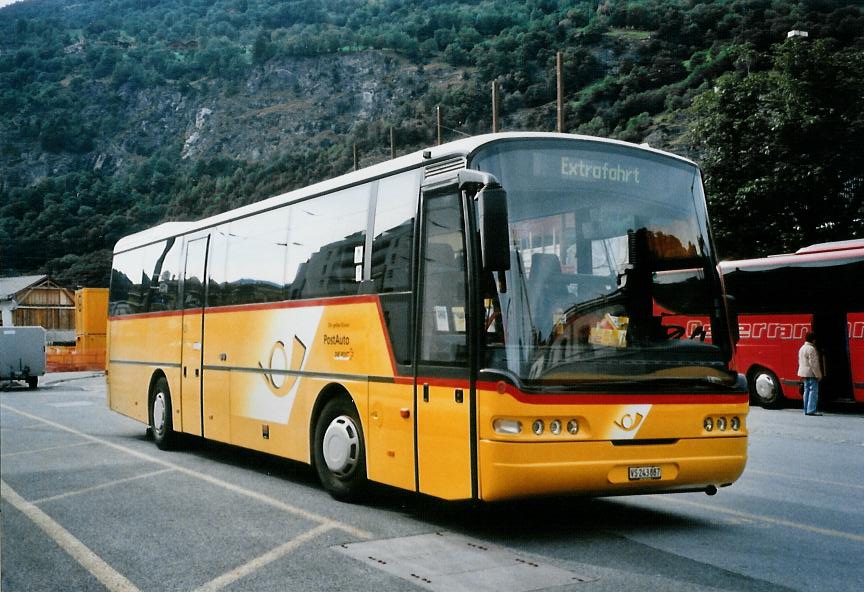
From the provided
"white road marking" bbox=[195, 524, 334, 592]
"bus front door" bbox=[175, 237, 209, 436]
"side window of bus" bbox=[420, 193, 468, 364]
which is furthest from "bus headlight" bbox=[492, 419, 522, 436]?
"bus front door" bbox=[175, 237, 209, 436]

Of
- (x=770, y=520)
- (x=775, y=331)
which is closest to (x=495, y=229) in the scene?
(x=770, y=520)

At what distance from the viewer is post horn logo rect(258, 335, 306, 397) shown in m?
9.80

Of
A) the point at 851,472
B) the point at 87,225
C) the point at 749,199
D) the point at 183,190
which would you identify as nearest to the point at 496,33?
the point at 183,190

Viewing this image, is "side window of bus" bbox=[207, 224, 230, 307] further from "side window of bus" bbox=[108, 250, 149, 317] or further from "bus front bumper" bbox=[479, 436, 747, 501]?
"bus front bumper" bbox=[479, 436, 747, 501]

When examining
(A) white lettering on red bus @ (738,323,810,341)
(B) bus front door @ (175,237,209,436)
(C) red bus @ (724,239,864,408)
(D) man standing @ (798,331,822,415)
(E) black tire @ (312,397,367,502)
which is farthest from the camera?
(A) white lettering on red bus @ (738,323,810,341)

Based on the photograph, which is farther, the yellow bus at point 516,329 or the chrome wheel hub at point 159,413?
the chrome wheel hub at point 159,413

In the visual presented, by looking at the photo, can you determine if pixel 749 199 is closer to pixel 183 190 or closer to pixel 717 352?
pixel 717 352

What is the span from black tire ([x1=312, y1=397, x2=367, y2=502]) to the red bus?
1253 cm

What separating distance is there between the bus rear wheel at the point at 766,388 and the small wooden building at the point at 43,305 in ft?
241

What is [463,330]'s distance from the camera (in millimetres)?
7125

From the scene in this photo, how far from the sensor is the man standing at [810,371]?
19406 millimetres

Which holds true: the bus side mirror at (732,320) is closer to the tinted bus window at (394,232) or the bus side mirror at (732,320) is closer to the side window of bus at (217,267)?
the tinted bus window at (394,232)

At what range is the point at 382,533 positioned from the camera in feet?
24.1

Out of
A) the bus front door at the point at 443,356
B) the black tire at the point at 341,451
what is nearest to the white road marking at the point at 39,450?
the black tire at the point at 341,451
